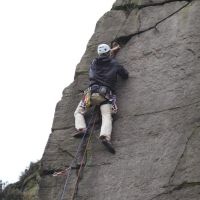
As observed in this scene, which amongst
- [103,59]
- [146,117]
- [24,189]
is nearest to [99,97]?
[103,59]

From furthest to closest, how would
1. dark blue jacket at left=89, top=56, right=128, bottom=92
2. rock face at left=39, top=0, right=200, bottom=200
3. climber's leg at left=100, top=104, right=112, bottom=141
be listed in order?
dark blue jacket at left=89, top=56, right=128, bottom=92
climber's leg at left=100, top=104, right=112, bottom=141
rock face at left=39, top=0, right=200, bottom=200

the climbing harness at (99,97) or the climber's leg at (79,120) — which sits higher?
→ the climbing harness at (99,97)

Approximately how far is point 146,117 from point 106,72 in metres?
1.43

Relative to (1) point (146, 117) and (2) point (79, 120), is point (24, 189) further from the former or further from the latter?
(1) point (146, 117)

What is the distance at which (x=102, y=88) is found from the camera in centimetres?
1052

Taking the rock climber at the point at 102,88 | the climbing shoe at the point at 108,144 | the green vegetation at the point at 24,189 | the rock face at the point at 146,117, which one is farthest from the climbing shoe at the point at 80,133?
the green vegetation at the point at 24,189

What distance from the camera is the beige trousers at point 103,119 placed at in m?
9.86

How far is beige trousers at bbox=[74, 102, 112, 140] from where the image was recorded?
32.3 ft

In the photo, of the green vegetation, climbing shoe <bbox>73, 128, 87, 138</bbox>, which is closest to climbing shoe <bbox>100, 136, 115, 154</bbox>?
climbing shoe <bbox>73, 128, 87, 138</bbox>

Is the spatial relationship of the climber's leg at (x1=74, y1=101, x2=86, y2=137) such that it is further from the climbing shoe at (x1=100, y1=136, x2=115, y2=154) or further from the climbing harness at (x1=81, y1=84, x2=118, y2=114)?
the climbing shoe at (x1=100, y1=136, x2=115, y2=154)

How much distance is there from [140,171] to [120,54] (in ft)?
10.6

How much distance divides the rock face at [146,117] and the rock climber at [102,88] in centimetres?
22

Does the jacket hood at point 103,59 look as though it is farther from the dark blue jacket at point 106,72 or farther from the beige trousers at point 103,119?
the beige trousers at point 103,119

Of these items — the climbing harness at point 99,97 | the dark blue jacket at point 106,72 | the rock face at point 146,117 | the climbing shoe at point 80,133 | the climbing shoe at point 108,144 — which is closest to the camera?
the rock face at point 146,117
